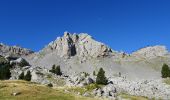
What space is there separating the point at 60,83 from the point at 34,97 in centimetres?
10412

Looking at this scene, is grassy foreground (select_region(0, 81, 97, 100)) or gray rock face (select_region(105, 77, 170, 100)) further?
gray rock face (select_region(105, 77, 170, 100))

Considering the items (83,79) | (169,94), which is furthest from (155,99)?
(83,79)

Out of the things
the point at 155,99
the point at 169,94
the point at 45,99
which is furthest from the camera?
the point at 169,94

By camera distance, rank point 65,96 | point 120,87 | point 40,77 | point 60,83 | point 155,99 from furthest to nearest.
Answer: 1. point 40,77
2. point 60,83
3. point 120,87
4. point 155,99
5. point 65,96

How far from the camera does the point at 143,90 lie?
13338 centimetres

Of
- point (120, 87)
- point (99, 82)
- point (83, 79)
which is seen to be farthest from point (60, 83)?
point (120, 87)

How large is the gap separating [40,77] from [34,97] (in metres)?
118

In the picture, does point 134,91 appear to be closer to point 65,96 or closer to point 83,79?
point 83,79

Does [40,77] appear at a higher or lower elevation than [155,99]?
higher

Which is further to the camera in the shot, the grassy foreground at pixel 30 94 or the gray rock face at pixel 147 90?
the gray rock face at pixel 147 90

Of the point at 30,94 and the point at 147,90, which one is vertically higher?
the point at 147,90

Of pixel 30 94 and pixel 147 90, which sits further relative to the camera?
pixel 147 90

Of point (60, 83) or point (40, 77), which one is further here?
point (40, 77)

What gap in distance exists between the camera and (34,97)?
66.3 meters
